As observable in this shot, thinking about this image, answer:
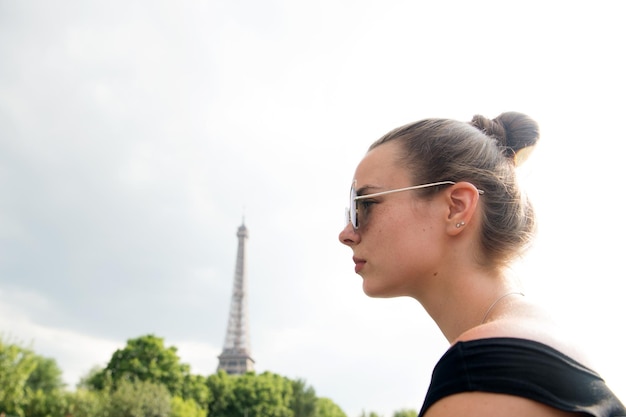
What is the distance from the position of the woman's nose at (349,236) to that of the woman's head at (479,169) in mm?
314

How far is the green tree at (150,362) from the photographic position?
47.8 meters

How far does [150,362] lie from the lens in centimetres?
4809

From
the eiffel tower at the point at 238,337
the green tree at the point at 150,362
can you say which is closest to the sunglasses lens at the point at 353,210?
the green tree at the point at 150,362

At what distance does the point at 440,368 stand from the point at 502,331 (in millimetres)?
170

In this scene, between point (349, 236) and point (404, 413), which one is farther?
point (404, 413)

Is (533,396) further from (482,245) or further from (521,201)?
(521,201)

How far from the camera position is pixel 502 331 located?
1.38 m

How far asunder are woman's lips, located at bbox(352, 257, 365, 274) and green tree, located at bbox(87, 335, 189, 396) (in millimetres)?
48669

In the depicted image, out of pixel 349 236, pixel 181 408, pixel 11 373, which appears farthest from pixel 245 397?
pixel 349 236

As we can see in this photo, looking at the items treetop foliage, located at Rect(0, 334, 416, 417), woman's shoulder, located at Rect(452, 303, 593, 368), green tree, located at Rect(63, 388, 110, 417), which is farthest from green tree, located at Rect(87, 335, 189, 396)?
woman's shoulder, located at Rect(452, 303, 593, 368)

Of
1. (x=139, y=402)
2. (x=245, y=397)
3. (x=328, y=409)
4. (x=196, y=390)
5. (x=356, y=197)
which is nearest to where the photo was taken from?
(x=356, y=197)

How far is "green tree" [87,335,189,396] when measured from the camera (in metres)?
47.8

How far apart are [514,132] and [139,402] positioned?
38612 mm

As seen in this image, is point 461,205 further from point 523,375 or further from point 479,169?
point 523,375
